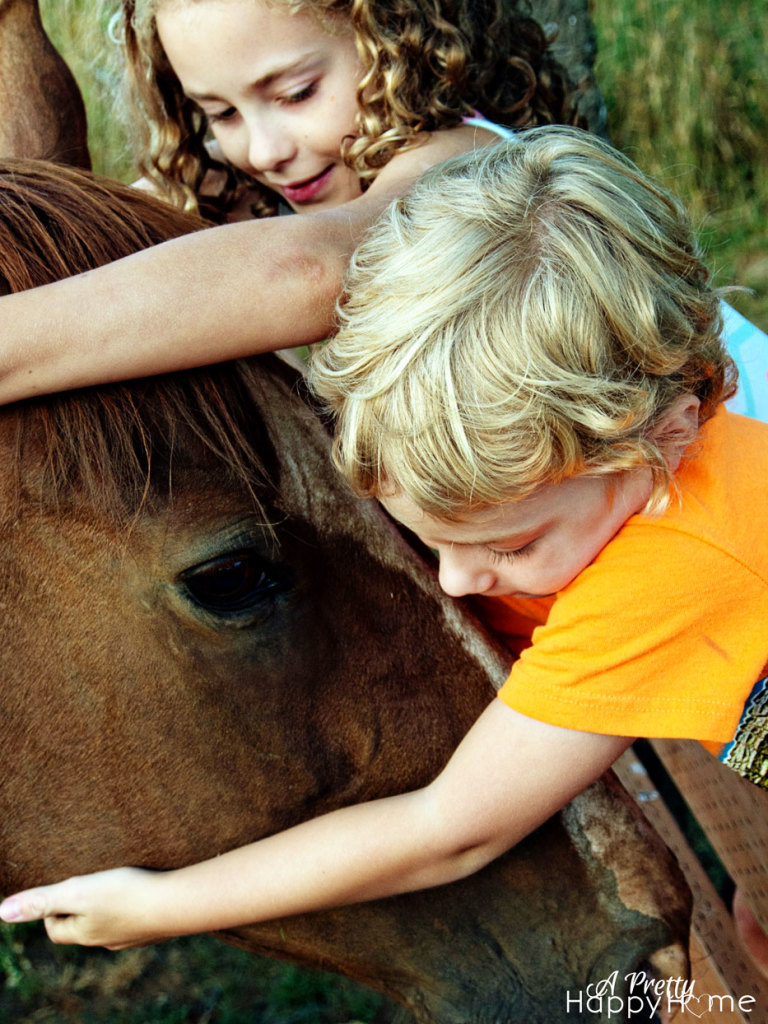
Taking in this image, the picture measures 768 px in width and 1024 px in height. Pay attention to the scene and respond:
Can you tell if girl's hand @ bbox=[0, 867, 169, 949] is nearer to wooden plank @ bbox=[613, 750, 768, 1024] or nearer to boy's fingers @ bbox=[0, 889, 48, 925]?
boy's fingers @ bbox=[0, 889, 48, 925]

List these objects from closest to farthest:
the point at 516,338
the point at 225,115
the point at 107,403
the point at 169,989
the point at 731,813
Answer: the point at 516,338, the point at 107,403, the point at 225,115, the point at 731,813, the point at 169,989

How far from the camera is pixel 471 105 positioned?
1.97 meters

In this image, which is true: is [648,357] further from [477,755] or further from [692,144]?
[692,144]

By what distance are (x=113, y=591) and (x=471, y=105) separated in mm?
1234

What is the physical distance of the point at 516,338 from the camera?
1.20m

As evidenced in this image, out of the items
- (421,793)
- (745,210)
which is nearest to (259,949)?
(421,793)

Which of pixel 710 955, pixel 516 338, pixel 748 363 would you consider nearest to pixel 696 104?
pixel 748 363

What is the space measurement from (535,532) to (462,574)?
11cm

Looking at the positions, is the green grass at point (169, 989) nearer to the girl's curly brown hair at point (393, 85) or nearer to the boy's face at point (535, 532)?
the boy's face at point (535, 532)

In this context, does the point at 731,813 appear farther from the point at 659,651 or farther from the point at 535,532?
the point at 535,532

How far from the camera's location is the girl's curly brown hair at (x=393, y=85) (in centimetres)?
174

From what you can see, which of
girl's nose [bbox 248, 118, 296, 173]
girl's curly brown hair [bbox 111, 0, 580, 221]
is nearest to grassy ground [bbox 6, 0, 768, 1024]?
girl's curly brown hair [bbox 111, 0, 580, 221]

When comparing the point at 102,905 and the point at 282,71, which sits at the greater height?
the point at 282,71

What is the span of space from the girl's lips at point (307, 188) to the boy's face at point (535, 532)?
85cm
